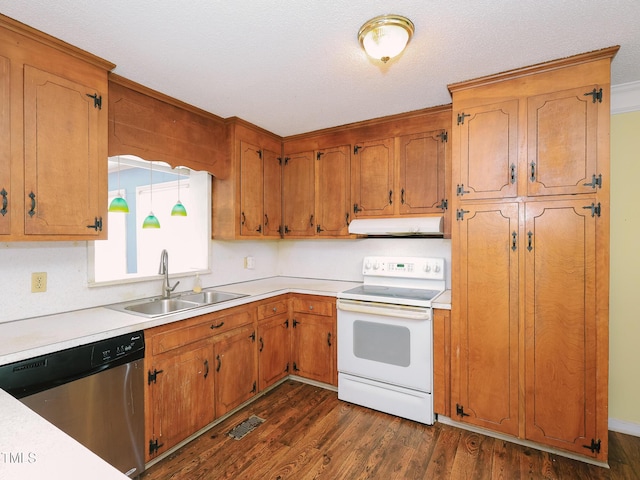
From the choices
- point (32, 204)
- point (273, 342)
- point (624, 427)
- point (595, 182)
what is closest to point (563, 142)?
point (595, 182)

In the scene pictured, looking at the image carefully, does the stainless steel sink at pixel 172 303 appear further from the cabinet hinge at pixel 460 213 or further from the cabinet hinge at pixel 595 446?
the cabinet hinge at pixel 595 446

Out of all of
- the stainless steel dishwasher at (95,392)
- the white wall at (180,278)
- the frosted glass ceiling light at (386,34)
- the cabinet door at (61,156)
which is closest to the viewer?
the stainless steel dishwasher at (95,392)

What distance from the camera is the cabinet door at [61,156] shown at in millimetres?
1766

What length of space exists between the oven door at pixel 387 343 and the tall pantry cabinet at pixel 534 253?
0.21m

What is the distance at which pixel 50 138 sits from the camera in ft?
6.00

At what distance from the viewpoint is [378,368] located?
8.82 ft

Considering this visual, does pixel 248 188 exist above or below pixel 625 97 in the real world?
below

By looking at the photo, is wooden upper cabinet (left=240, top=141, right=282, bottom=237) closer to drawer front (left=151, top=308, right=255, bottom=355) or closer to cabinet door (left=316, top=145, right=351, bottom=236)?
cabinet door (left=316, top=145, right=351, bottom=236)

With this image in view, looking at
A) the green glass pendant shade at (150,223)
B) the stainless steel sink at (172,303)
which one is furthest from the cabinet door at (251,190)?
the green glass pendant shade at (150,223)

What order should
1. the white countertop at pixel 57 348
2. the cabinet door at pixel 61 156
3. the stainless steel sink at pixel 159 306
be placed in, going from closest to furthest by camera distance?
the white countertop at pixel 57 348, the cabinet door at pixel 61 156, the stainless steel sink at pixel 159 306

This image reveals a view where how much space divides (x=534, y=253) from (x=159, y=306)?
270 centimetres

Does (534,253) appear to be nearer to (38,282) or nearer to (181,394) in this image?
(181,394)

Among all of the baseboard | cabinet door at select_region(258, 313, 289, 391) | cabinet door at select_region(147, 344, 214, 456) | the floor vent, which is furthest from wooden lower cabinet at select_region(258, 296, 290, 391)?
the baseboard

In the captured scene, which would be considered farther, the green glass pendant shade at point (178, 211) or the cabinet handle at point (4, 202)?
the green glass pendant shade at point (178, 211)
